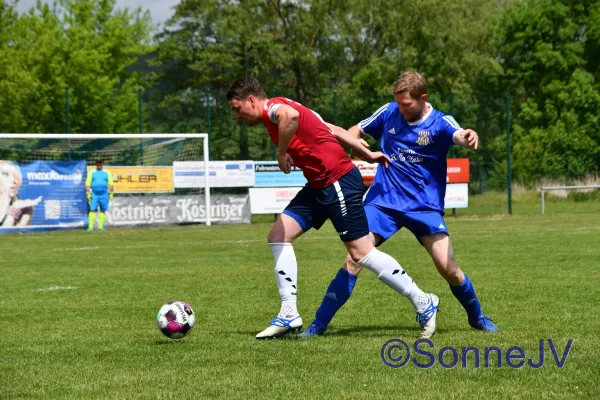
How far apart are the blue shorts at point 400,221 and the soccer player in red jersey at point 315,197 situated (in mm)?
255

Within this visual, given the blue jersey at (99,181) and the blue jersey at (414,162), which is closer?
the blue jersey at (414,162)

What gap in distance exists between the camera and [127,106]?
40.3m

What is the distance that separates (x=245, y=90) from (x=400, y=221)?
1513 mm

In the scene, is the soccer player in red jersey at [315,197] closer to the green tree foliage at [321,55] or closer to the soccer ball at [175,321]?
the soccer ball at [175,321]

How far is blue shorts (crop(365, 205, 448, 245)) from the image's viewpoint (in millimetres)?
6836

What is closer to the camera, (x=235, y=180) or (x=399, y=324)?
(x=399, y=324)

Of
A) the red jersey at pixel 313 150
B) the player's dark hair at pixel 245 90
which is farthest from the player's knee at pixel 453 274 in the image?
the player's dark hair at pixel 245 90

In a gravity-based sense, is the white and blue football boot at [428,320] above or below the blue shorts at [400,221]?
below

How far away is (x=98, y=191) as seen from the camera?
23.5m

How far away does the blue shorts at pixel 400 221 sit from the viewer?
269 inches

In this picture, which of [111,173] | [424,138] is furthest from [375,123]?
[111,173]

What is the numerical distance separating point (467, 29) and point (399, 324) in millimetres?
44889

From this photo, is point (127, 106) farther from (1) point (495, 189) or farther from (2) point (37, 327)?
(2) point (37, 327)

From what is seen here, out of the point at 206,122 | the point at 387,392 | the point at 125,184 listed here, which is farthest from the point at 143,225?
the point at 387,392
